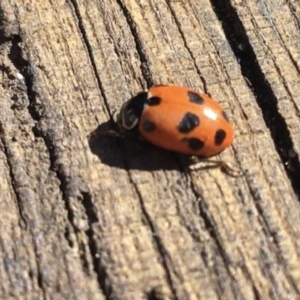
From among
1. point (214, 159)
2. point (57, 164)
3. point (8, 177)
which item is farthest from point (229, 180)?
point (8, 177)

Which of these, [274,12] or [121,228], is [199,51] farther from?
[121,228]

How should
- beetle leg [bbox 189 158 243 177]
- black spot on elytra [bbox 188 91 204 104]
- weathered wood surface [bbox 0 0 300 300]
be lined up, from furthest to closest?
black spot on elytra [bbox 188 91 204 104], beetle leg [bbox 189 158 243 177], weathered wood surface [bbox 0 0 300 300]

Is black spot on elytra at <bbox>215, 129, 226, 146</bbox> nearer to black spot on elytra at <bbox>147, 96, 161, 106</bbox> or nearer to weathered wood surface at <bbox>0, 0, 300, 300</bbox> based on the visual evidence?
weathered wood surface at <bbox>0, 0, 300, 300</bbox>

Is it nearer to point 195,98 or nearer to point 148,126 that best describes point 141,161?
point 148,126

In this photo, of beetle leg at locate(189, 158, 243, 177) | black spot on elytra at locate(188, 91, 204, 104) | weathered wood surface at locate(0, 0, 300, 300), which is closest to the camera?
weathered wood surface at locate(0, 0, 300, 300)

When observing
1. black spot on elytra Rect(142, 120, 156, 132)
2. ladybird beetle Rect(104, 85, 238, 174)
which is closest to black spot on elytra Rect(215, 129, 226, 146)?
ladybird beetle Rect(104, 85, 238, 174)

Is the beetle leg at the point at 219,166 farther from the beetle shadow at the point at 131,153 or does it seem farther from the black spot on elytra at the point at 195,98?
the black spot on elytra at the point at 195,98
